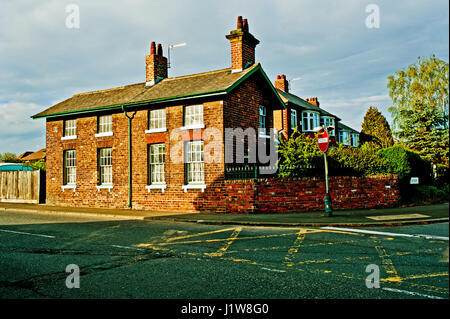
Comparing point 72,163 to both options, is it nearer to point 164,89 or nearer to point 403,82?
point 164,89

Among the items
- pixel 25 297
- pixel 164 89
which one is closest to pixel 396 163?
pixel 164 89

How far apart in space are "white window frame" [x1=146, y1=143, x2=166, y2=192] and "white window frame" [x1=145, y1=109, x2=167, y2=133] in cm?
78

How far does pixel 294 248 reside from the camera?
7609 mm

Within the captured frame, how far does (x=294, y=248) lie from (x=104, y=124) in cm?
1481

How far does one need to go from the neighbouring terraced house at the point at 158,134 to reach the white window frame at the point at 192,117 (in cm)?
5

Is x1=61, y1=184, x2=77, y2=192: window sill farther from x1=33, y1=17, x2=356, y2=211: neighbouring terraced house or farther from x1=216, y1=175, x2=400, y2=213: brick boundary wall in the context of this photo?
x1=216, y1=175, x2=400, y2=213: brick boundary wall

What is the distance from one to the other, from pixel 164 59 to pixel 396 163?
13929 millimetres

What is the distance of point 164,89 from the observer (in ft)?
60.5

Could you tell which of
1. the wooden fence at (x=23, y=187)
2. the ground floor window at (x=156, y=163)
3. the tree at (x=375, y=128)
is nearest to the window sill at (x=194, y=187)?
the ground floor window at (x=156, y=163)

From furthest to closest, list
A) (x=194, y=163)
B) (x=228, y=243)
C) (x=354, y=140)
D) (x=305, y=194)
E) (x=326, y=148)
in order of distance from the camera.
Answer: (x=354, y=140), (x=194, y=163), (x=305, y=194), (x=326, y=148), (x=228, y=243)

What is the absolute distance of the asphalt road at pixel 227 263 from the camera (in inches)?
189

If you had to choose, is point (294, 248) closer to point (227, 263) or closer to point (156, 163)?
point (227, 263)

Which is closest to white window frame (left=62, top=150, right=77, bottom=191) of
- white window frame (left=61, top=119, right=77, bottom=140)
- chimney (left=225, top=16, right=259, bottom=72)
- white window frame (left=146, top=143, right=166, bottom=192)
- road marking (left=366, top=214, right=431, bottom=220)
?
white window frame (left=61, top=119, right=77, bottom=140)

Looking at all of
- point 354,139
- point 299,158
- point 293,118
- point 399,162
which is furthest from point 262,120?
point 354,139
